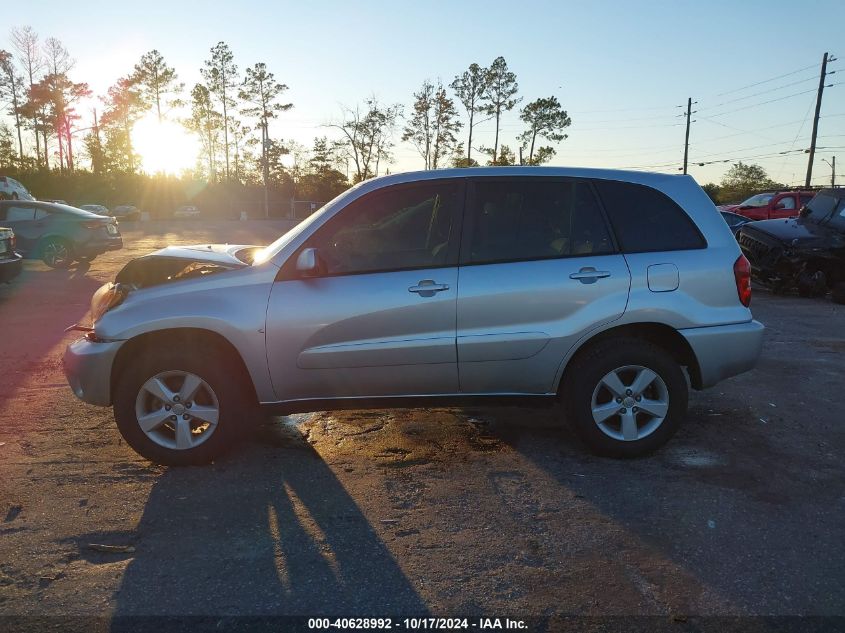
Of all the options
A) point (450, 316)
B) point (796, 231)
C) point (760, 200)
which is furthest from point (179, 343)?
point (760, 200)

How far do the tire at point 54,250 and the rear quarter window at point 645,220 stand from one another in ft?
43.6

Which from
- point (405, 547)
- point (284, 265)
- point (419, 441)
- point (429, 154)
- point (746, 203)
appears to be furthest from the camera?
point (429, 154)

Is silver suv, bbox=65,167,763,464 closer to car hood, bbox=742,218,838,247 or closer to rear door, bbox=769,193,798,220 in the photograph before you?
car hood, bbox=742,218,838,247

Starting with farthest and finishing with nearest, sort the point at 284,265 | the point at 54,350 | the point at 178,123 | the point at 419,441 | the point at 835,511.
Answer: the point at 178,123 < the point at 54,350 < the point at 419,441 < the point at 284,265 < the point at 835,511

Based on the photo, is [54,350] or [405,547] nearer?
[405,547]

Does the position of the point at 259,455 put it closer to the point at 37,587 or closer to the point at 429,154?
the point at 37,587

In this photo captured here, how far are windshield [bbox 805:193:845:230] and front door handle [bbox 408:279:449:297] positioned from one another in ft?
32.4

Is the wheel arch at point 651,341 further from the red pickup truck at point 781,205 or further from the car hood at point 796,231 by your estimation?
the red pickup truck at point 781,205

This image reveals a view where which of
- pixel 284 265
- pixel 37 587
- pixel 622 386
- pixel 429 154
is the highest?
pixel 429 154

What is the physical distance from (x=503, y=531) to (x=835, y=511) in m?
1.81

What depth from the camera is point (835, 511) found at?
137 inches

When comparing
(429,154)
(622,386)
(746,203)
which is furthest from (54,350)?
(429,154)

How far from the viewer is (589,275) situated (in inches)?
157

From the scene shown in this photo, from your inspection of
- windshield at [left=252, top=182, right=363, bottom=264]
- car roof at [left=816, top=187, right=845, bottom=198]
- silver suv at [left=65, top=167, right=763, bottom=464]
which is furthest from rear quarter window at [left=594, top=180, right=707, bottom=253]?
car roof at [left=816, top=187, right=845, bottom=198]
